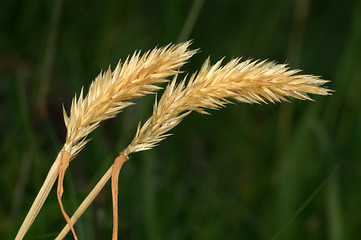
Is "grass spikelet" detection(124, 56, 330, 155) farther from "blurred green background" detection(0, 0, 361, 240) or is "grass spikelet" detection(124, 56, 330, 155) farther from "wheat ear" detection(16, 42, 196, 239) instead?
"blurred green background" detection(0, 0, 361, 240)

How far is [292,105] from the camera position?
209cm

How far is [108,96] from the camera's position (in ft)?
1.91

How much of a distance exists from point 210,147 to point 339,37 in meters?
1.23

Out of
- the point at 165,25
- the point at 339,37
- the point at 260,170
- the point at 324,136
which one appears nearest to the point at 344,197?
the point at 324,136

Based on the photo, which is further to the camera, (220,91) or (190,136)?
(190,136)

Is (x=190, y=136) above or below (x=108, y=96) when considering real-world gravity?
above

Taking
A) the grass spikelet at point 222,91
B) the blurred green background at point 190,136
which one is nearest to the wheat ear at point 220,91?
the grass spikelet at point 222,91

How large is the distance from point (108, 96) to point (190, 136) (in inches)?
80.6

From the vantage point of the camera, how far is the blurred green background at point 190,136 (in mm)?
1474

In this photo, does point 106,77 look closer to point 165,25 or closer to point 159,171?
point 165,25

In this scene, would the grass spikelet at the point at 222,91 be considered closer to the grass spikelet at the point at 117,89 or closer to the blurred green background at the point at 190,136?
the grass spikelet at the point at 117,89

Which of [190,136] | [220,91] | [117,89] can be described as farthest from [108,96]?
[190,136]

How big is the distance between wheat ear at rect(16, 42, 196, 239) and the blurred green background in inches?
18.2

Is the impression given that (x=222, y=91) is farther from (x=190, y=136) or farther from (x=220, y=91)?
(x=190, y=136)
